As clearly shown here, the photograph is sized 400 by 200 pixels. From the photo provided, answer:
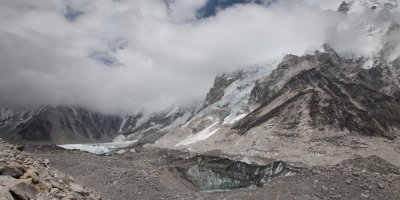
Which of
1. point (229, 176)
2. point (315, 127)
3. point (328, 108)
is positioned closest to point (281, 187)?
point (229, 176)

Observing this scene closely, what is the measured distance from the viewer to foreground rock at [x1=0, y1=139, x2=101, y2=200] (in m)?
18.0

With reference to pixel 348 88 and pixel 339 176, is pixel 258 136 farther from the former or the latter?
pixel 339 176

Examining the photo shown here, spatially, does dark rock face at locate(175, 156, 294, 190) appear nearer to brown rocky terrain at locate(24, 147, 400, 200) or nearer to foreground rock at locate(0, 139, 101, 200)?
brown rocky terrain at locate(24, 147, 400, 200)

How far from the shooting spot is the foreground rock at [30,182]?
1803 cm

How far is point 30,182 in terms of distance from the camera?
19078 mm

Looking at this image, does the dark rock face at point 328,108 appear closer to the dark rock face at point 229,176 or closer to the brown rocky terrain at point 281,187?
the dark rock face at point 229,176

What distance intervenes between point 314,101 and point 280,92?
37563 millimetres

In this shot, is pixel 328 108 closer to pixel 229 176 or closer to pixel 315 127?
pixel 315 127

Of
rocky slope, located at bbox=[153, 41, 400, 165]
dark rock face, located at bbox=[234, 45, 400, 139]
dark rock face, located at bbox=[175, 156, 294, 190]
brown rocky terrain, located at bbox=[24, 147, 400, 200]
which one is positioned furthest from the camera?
dark rock face, located at bbox=[234, 45, 400, 139]

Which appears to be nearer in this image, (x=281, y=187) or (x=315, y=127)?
(x=281, y=187)

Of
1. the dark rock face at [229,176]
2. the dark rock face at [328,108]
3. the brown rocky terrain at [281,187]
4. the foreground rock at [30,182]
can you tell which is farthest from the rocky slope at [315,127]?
the foreground rock at [30,182]

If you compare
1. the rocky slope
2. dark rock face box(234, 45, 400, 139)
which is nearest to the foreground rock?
the rocky slope

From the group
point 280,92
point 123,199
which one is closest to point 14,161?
point 123,199

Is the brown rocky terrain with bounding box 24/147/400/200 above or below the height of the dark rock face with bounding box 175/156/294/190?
above
